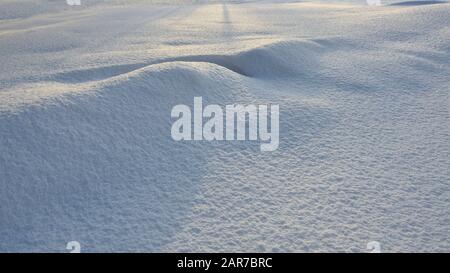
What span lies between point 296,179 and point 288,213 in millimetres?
148

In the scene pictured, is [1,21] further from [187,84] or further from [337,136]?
[337,136]

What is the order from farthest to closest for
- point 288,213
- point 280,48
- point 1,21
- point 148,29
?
point 1,21 < point 148,29 < point 280,48 < point 288,213

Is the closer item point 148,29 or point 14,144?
point 14,144

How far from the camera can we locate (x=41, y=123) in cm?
106

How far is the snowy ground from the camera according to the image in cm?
84
